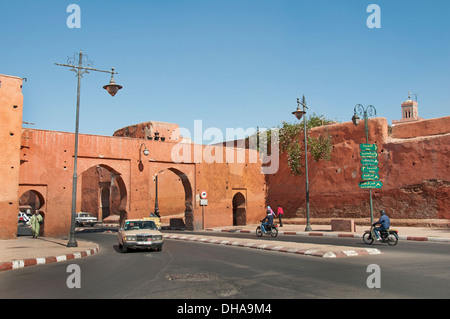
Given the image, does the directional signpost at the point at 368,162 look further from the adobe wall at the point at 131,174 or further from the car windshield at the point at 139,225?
the adobe wall at the point at 131,174

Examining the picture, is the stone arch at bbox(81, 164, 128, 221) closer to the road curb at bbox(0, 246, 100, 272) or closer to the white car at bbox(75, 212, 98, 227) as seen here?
the white car at bbox(75, 212, 98, 227)

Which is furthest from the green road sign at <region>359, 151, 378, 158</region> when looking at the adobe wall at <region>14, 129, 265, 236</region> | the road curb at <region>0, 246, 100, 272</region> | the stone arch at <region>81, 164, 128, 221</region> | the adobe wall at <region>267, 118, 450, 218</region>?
the stone arch at <region>81, 164, 128, 221</region>

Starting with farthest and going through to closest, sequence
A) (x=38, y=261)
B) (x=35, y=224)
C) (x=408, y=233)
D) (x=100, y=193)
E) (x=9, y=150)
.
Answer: (x=100, y=193) → (x=35, y=224) → (x=9, y=150) → (x=408, y=233) → (x=38, y=261)

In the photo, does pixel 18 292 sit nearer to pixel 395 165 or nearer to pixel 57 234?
pixel 57 234

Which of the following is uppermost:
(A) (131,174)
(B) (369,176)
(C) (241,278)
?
(A) (131,174)

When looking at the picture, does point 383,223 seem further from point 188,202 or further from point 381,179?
point 188,202

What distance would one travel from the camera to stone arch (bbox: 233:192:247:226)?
35375 millimetres

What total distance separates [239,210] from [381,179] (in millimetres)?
12458

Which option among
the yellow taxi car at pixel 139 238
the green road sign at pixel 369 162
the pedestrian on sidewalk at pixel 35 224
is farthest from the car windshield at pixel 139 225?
the green road sign at pixel 369 162

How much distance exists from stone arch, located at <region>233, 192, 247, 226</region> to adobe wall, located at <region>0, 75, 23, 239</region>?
18.0 m

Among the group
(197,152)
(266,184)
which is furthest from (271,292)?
(266,184)

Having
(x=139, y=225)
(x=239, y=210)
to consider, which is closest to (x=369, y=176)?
(x=139, y=225)

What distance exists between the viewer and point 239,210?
35.7 m
